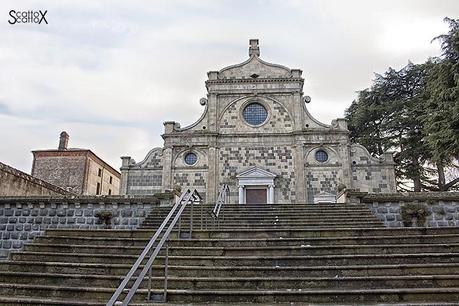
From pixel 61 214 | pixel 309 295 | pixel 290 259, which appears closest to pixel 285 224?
pixel 290 259

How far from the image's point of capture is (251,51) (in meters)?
23.4

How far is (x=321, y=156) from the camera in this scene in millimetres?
20109

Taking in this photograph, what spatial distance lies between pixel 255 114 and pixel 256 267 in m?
16.5

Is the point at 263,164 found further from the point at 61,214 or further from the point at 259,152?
the point at 61,214

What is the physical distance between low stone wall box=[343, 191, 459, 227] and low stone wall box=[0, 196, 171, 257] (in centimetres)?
709

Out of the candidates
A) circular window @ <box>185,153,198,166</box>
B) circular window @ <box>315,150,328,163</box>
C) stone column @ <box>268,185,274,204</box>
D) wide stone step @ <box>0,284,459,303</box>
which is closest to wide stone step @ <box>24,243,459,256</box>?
wide stone step @ <box>0,284,459,303</box>

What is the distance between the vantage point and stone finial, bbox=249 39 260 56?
23212 millimetres

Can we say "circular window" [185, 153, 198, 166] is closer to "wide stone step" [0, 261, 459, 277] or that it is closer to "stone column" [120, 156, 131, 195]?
"stone column" [120, 156, 131, 195]

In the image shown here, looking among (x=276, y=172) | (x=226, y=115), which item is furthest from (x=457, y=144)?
(x=226, y=115)

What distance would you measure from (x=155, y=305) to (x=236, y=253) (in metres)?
2.11

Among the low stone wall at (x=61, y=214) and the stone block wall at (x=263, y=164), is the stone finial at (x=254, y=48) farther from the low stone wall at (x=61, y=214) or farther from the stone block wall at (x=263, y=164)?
the low stone wall at (x=61, y=214)

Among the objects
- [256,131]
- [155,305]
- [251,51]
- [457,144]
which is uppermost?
[251,51]

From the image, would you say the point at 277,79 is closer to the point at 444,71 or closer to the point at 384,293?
the point at 444,71

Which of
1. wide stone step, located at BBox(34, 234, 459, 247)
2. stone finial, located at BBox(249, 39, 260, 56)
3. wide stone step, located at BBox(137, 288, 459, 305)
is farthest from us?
stone finial, located at BBox(249, 39, 260, 56)
